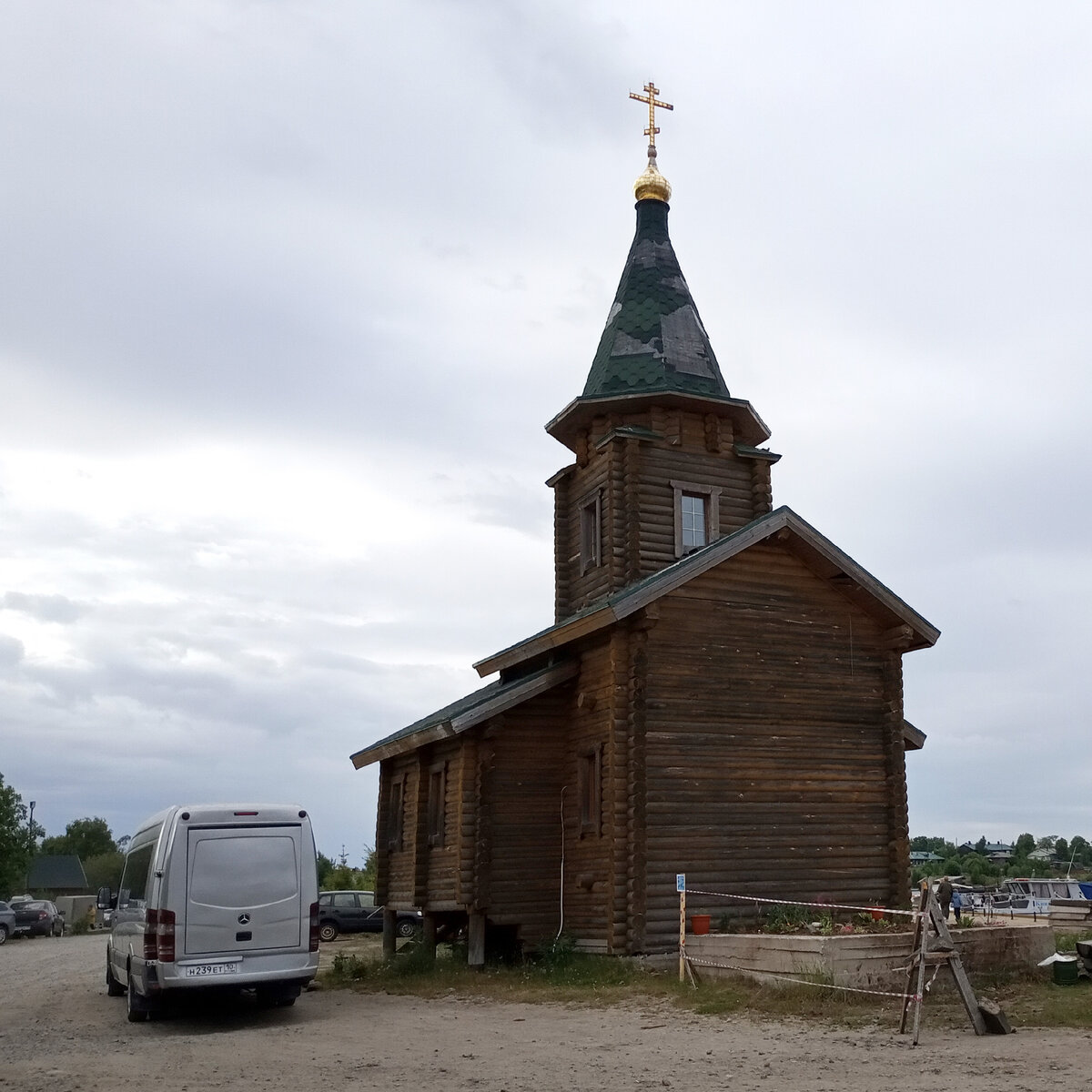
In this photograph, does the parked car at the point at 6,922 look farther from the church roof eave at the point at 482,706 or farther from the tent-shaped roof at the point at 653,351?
the tent-shaped roof at the point at 653,351

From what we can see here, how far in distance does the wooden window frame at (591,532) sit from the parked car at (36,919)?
107 feet

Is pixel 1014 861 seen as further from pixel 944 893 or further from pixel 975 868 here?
pixel 944 893

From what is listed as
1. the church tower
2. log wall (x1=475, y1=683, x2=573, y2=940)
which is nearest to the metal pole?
log wall (x1=475, y1=683, x2=573, y2=940)

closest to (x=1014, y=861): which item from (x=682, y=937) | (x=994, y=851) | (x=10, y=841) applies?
(x=994, y=851)

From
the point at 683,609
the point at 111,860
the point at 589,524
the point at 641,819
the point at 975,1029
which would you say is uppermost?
the point at 589,524

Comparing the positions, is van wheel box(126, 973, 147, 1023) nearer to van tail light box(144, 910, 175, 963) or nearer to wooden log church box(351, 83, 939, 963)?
van tail light box(144, 910, 175, 963)

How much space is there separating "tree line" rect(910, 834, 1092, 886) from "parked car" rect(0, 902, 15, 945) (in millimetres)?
34119

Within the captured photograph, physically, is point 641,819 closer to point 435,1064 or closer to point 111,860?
point 435,1064

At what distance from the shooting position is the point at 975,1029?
11.6 m

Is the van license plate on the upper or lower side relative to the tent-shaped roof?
lower

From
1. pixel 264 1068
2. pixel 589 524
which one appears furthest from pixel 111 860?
pixel 264 1068

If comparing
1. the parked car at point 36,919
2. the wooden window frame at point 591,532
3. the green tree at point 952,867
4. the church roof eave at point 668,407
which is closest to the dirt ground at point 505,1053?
the wooden window frame at point 591,532

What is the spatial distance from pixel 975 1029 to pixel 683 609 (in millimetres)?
8852

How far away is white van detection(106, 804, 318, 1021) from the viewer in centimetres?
1403
